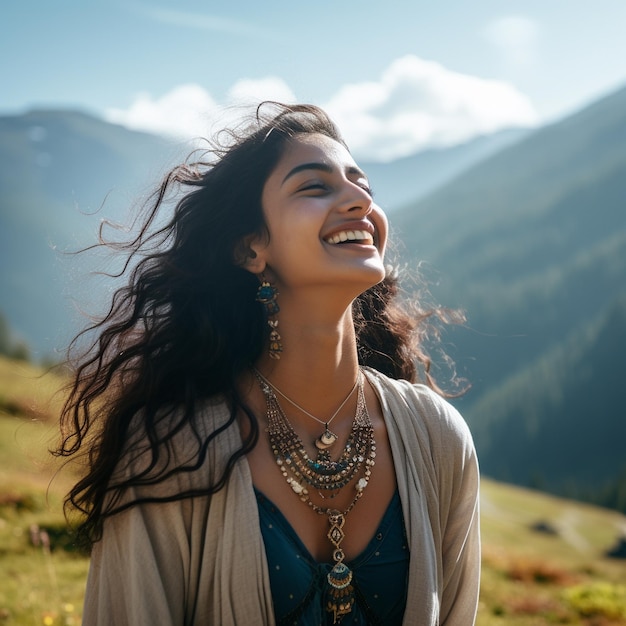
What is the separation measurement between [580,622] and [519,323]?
148502mm

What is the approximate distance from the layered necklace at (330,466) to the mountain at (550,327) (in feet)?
357

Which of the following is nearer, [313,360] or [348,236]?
[348,236]

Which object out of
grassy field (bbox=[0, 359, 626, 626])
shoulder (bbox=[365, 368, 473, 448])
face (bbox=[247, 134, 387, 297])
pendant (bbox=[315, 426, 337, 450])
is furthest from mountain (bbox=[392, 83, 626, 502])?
face (bbox=[247, 134, 387, 297])

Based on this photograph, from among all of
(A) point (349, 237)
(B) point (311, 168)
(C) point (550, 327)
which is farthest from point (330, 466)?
(C) point (550, 327)

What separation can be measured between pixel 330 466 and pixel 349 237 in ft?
3.17

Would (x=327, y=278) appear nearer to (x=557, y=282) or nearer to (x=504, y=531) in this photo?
(x=504, y=531)

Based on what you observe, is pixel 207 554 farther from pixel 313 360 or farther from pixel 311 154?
pixel 311 154

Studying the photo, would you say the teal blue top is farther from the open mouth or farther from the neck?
the open mouth

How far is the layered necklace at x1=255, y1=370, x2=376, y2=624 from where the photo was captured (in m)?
2.85

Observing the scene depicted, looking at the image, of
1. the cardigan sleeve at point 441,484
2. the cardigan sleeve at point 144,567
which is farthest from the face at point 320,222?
the cardigan sleeve at point 144,567

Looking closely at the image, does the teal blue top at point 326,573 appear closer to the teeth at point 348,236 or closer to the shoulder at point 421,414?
the shoulder at point 421,414

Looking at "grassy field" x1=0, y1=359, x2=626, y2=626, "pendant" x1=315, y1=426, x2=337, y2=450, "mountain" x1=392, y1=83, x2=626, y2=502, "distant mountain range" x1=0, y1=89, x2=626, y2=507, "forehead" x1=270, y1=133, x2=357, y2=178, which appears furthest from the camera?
"mountain" x1=392, y1=83, x2=626, y2=502

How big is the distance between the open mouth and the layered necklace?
27.6 inches

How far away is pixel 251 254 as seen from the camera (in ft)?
10.7
